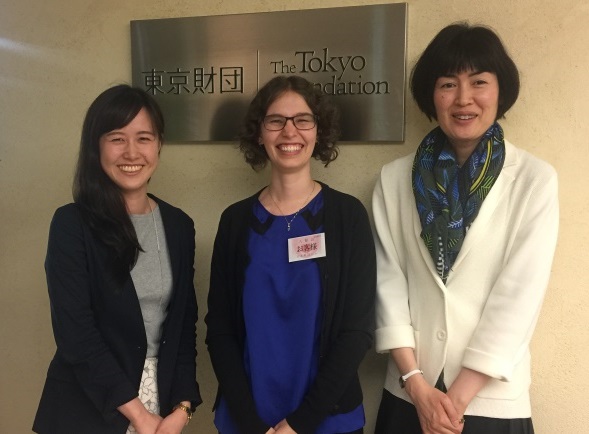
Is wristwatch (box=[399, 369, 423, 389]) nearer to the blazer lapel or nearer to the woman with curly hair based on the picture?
the woman with curly hair

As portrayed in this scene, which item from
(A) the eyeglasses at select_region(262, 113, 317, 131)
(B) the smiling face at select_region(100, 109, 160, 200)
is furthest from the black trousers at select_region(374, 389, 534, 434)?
(B) the smiling face at select_region(100, 109, 160, 200)

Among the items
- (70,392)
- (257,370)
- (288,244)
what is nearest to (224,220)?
(288,244)

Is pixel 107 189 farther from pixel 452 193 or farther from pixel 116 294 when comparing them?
pixel 452 193

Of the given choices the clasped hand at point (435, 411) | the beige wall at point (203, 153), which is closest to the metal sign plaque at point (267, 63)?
the beige wall at point (203, 153)

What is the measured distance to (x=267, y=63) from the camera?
5.93ft

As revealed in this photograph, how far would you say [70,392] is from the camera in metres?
1.39

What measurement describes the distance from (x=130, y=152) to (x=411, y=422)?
1.09m

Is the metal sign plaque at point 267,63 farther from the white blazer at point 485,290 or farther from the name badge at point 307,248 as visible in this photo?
the name badge at point 307,248

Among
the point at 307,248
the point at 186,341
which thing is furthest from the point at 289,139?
the point at 186,341

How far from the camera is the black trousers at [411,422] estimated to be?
135cm

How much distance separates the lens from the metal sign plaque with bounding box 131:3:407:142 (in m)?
1.69

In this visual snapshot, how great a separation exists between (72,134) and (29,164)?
24 centimetres

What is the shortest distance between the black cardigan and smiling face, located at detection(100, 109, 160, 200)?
29cm

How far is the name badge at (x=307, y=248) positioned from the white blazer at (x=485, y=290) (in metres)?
0.22
